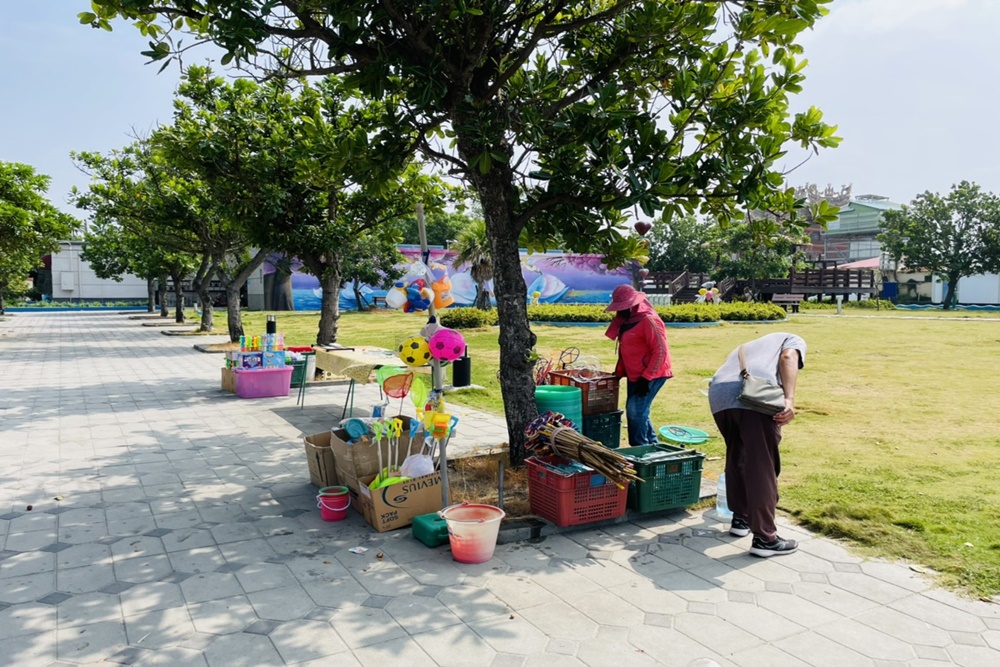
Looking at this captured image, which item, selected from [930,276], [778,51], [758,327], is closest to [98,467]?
[778,51]

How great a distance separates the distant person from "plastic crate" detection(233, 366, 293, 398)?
8.36 meters

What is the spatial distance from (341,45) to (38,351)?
62.8ft

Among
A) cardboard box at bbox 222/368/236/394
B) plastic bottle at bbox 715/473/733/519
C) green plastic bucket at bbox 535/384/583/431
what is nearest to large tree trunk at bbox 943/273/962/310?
cardboard box at bbox 222/368/236/394

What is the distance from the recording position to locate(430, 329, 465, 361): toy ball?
5.12 metres

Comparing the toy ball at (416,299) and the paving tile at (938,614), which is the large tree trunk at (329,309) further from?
the paving tile at (938,614)

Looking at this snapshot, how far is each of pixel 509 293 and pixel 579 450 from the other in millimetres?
1788

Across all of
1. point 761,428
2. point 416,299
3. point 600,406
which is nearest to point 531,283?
point 600,406

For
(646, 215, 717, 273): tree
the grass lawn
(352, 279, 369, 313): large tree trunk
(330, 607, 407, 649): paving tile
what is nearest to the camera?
(330, 607, 407, 649): paving tile

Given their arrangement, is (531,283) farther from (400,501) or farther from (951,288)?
(400,501)

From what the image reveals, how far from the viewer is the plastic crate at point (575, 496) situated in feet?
16.2

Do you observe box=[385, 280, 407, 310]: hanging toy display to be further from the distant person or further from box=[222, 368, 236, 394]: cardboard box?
box=[222, 368, 236, 394]: cardboard box

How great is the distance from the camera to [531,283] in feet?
160

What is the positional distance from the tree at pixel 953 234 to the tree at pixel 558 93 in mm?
42621

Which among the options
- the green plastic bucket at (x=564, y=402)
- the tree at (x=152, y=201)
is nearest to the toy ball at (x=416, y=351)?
the green plastic bucket at (x=564, y=402)
